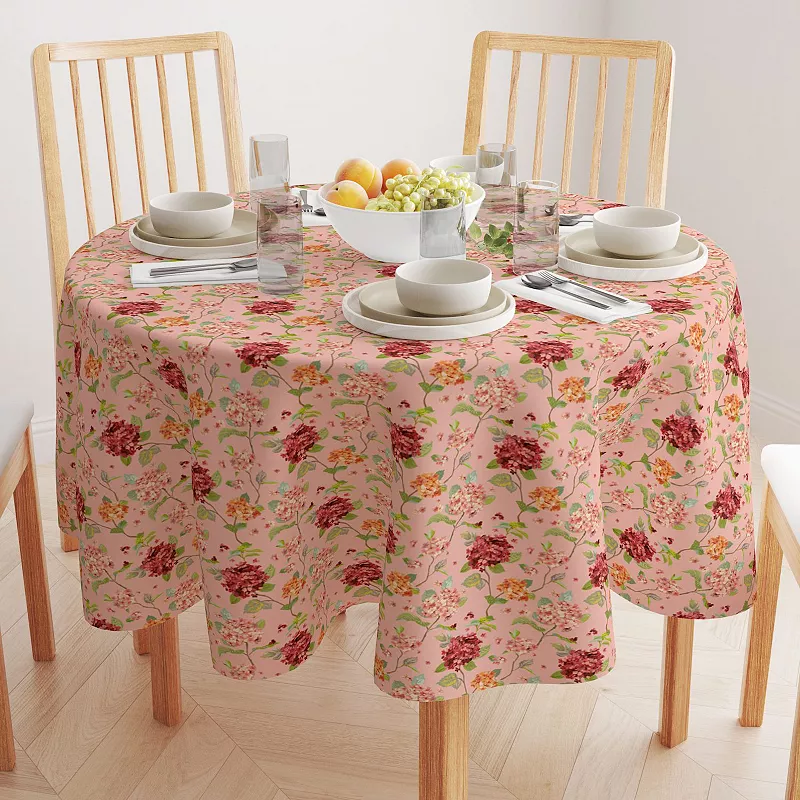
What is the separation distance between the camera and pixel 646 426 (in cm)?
141

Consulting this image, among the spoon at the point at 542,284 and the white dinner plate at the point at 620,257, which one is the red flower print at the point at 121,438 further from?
the white dinner plate at the point at 620,257

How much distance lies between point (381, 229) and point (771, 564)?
862 millimetres

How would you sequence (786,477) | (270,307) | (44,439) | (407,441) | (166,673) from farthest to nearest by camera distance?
(44,439) < (166,673) < (786,477) < (270,307) < (407,441)

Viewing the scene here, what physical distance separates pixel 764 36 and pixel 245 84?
1467mm

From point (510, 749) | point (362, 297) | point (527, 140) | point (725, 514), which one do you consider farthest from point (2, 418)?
point (527, 140)

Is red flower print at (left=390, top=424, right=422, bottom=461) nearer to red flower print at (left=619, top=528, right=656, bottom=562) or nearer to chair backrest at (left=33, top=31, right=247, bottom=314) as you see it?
red flower print at (left=619, top=528, right=656, bottom=562)

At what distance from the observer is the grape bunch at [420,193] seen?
1512mm

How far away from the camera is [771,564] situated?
172cm

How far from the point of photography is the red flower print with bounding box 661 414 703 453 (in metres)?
1.40

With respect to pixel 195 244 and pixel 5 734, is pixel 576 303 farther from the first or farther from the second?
pixel 5 734

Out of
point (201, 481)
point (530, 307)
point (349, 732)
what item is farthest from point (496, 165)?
point (349, 732)

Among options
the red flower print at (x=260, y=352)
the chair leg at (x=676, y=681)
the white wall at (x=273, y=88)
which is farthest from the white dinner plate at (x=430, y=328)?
the white wall at (x=273, y=88)

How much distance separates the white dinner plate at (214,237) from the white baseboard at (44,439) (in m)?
1.30

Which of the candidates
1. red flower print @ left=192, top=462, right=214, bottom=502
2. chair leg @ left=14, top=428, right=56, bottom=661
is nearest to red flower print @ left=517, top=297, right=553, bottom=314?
red flower print @ left=192, top=462, right=214, bottom=502
